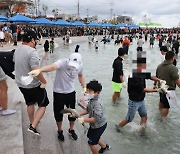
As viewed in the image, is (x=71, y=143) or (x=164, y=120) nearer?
(x=71, y=143)

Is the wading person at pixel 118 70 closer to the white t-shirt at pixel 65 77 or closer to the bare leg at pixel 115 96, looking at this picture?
the bare leg at pixel 115 96

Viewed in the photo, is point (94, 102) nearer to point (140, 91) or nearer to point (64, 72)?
point (64, 72)

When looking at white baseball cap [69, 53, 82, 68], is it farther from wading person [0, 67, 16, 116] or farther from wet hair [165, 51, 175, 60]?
wet hair [165, 51, 175, 60]

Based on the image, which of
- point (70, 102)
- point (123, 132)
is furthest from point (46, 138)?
point (123, 132)

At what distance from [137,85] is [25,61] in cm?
210

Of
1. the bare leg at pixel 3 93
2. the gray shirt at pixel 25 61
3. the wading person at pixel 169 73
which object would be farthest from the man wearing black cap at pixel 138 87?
the bare leg at pixel 3 93

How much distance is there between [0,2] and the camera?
169 feet

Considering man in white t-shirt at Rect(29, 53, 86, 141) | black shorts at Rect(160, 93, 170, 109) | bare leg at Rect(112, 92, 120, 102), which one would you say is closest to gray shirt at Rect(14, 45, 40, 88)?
man in white t-shirt at Rect(29, 53, 86, 141)

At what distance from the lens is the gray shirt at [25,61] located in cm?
415

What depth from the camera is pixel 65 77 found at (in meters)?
4.45

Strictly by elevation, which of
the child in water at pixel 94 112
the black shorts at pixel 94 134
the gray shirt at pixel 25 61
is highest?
the gray shirt at pixel 25 61

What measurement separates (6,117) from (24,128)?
1.38 feet

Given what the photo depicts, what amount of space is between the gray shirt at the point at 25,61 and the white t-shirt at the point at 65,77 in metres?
0.36

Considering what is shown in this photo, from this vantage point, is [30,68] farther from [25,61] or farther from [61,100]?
[61,100]
